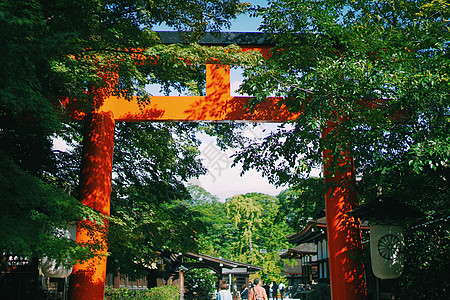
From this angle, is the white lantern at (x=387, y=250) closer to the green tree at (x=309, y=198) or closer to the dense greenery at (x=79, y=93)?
Result: the green tree at (x=309, y=198)

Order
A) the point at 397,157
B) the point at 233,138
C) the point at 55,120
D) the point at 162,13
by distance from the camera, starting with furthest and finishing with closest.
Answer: the point at 233,138
the point at 162,13
the point at 397,157
the point at 55,120

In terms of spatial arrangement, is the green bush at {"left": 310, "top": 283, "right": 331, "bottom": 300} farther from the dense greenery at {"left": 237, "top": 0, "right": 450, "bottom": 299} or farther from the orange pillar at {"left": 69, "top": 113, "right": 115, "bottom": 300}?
the orange pillar at {"left": 69, "top": 113, "right": 115, "bottom": 300}

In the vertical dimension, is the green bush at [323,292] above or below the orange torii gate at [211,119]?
below

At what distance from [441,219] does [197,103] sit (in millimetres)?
4961

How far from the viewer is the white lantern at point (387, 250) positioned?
20.0 ft

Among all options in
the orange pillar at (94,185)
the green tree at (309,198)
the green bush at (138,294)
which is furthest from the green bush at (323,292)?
the orange pillar at (94,185)

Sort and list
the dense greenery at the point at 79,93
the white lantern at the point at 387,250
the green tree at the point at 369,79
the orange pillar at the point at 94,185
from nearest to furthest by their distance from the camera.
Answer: the dense greenery at the point at 79,93 → the green tree at the point at 369,79 → the white lantern at the point at 387,250 → the orange pillar at the point at 94,185

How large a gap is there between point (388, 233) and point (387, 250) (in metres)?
0.27

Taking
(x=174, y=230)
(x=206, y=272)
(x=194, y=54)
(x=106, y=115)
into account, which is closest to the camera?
(x=194, y=54)

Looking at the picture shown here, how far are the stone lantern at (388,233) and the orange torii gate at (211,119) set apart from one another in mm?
1731

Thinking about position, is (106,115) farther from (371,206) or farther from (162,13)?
(371,206)

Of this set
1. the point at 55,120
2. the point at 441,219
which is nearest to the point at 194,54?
the point at 55,120

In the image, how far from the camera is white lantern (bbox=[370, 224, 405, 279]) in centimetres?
609

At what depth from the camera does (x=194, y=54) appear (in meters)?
7.07
